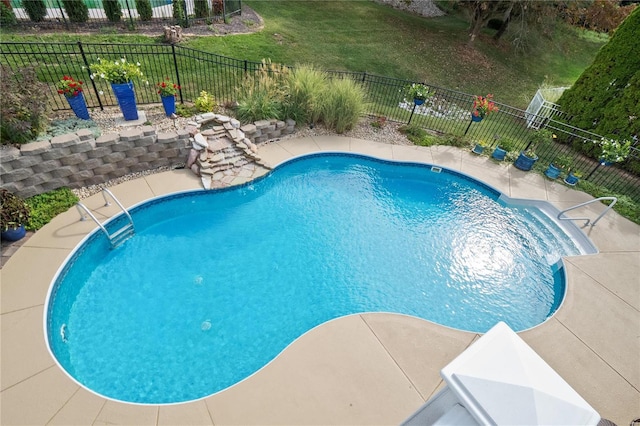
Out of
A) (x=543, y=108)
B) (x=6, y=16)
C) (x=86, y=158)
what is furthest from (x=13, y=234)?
(x=543, y=108)

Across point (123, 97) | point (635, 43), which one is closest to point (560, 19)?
point (635, 43)

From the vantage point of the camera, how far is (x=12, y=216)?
5.55 metres

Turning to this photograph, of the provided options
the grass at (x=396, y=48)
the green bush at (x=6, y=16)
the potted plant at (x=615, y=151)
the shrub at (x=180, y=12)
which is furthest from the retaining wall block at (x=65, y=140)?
the potted plant at (x=615, y=151)

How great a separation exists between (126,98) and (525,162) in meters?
10.9

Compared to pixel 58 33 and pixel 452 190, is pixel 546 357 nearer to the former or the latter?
pixel 452 190

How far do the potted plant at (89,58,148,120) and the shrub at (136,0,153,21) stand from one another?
24.1 feet

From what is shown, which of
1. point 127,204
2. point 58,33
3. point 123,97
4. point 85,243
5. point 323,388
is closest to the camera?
point 323,388

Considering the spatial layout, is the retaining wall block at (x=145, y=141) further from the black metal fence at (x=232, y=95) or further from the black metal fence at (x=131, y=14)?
the black metal fence at (x=131, y=14)

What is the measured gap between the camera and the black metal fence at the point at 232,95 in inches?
356

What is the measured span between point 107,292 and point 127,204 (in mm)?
1986

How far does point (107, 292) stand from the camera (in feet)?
18.8

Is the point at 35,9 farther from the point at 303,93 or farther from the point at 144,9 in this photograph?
the point at 303,93

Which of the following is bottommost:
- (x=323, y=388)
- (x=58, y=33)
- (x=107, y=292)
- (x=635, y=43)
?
(x=107, y=292)

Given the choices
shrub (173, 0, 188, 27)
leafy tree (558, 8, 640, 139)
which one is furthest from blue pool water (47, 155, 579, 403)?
shrub (173, 0, 188, 27)
